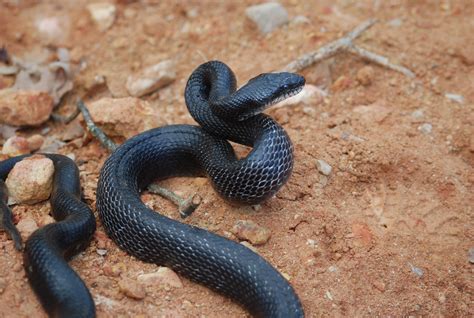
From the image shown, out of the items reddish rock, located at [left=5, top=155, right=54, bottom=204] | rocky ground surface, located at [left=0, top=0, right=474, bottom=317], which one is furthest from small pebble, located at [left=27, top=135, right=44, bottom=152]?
reddish rock, located at [left=5, top=155, right=54, bottom=204]

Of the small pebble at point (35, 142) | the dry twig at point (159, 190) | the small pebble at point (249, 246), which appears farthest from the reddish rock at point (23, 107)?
the small pebble at point (249, 246)

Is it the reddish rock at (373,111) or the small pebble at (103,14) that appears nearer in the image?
the reddish rock at (373,111)

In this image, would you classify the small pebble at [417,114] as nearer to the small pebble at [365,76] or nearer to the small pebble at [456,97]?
the small pebble at [456,97]

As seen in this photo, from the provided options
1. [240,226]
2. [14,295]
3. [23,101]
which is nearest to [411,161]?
[240,226]

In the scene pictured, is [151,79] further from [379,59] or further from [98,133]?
[379,59]

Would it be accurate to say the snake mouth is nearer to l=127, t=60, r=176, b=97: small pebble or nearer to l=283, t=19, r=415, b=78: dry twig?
l=283, t=19, r=415, b=78: dry twig

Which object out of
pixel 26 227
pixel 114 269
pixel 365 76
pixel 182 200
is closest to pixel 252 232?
pixel 182 200

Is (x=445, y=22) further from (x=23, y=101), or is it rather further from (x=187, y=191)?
(x=23, y=101)
